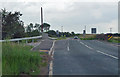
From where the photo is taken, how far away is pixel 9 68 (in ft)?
25.9

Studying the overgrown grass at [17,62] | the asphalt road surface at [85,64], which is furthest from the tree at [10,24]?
the overgrown grass at [17,62]

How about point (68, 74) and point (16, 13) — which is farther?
point (16, 13)

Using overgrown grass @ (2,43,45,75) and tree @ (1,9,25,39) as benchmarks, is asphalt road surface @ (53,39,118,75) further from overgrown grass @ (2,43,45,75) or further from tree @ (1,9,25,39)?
tree @ (1,9,25,39)

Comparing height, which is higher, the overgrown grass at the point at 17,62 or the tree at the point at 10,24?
the tree at the point at 10,24

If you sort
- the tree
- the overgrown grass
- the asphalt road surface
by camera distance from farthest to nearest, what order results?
the tree
the asphalt road surface
the overgrown grass

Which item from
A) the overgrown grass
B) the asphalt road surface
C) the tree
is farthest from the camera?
the tree

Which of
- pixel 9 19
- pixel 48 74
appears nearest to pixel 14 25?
pixel 9 19

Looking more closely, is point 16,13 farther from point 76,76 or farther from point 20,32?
point 76,76

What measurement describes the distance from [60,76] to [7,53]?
123 inches

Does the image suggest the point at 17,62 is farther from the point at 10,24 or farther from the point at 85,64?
the point at 10,24

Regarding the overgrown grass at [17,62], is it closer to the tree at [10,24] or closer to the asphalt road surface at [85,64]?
the asphalt road surface at [85,64]

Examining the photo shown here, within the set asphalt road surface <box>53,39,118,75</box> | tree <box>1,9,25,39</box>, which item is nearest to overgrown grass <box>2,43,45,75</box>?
asphalt road surface <box>53,39,118,75</box>

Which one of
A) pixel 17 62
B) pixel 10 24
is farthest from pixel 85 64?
pixel 10 24

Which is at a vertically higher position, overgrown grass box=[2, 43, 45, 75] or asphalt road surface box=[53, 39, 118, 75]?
overgrown grass box=[2, 43, 45, 75]
